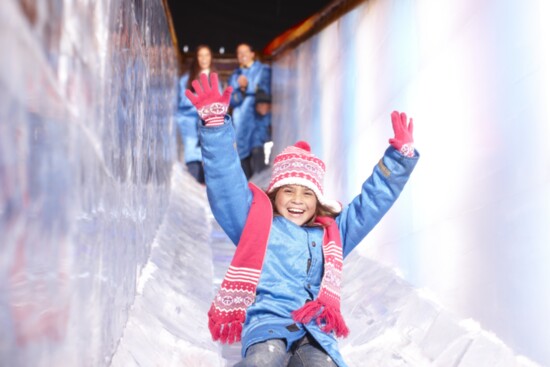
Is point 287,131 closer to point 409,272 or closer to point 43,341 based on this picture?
point 409,272

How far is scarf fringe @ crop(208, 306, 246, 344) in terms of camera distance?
189 cm

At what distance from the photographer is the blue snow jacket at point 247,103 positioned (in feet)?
19.6

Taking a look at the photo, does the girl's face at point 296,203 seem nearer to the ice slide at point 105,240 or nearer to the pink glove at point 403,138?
the pink glove at point 403,138

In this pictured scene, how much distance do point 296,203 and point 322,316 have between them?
411 millimetres

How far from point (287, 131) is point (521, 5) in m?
3.83

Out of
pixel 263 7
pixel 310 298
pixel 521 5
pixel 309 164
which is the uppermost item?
pixel 263 7

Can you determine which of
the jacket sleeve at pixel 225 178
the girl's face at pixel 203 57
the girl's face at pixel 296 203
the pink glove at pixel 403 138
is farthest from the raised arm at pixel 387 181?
the girl's face at pixel 203 57

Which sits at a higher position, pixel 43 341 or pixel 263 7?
pixel 263 7

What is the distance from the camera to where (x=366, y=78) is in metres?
3.50

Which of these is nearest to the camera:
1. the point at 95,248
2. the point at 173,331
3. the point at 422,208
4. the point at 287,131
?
the point at 95,248

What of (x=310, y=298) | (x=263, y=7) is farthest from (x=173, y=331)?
(x=263, y=7)

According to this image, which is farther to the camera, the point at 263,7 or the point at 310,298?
the point at 263,7

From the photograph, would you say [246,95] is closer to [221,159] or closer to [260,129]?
[260,129]

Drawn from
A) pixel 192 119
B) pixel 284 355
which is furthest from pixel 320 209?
pixel 192 119
